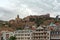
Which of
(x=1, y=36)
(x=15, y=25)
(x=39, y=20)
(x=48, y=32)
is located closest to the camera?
(x=48, y=32)

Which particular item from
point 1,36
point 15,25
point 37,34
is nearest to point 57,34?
point 37,34

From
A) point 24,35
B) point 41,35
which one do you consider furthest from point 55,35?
point 24,35

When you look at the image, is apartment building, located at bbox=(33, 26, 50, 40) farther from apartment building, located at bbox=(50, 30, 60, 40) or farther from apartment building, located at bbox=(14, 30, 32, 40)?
apartment building, located at bbox=(14, 30, 32, 40)

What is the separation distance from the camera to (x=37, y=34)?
6450 cm

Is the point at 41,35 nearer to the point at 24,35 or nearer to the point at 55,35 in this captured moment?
the point at 55,35

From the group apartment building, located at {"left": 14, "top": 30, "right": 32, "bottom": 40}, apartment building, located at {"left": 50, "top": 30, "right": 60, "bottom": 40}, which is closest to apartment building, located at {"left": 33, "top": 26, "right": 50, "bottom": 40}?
apartment building, located at {"left": 50, "top": 30, "right": 60, "bottom": 40}

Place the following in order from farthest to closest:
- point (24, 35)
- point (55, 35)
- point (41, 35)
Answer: point (24, 35)
point (55, 35)
point (41, 35)

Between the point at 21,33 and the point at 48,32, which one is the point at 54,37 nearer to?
the point at 48,32

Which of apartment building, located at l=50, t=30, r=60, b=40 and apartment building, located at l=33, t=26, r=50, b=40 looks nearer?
apartment building, located at l=33, t=26, r=50, b=40

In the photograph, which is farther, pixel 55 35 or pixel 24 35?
pixel 24 35

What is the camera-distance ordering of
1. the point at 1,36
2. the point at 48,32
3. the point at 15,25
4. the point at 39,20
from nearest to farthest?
the point at 48,32
the point at 1,36
the point at 15,25
the point at 39,20

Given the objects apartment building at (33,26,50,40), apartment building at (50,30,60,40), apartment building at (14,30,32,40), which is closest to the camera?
apartment building at (33,26,50,40)

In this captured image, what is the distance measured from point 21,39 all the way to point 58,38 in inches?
400

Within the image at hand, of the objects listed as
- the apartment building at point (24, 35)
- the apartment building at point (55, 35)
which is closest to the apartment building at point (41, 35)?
the apartment building at point (55, 35)
